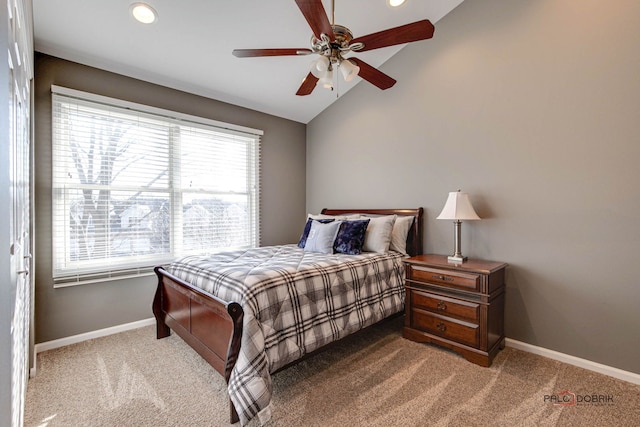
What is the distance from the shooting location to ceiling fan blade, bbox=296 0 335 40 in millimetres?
1588

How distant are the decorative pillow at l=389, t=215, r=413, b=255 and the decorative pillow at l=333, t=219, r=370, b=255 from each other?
0.34 m

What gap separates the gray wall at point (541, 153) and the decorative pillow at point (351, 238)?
0.70m

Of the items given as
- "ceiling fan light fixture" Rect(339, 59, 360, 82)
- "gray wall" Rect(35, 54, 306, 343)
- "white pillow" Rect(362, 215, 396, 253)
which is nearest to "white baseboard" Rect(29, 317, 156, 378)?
"gray wall" Rect(35, 54, 306, 343)

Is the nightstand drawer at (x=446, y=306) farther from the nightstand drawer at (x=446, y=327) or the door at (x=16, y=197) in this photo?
the door at (x=16, y=197)

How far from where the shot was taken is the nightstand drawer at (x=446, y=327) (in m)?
2.36

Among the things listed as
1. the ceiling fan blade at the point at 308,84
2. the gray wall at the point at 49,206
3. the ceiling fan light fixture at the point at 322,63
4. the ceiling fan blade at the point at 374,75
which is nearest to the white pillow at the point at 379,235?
the ceiling fan blade at the point at 374,75

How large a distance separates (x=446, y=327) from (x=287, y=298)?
57.6 inches

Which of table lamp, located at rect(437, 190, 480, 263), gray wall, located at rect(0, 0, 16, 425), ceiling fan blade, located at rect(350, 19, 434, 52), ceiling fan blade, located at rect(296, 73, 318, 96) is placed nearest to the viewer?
gray wall, located at rect(0, 0, 16, 425)

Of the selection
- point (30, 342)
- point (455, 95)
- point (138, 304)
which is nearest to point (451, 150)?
point (455, 95)

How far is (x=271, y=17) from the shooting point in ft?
Answer: 8.68

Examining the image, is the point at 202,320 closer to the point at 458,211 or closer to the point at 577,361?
the point at 458,211

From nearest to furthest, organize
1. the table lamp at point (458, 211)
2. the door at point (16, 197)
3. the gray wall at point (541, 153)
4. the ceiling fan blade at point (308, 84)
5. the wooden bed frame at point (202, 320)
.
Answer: the door at point (16, 197) → the wooden bed frame at point (202, 320) → the gray wall at point (541, 153) → the ceiling fan blade at point (308, 84) → the table lamp at point (458, 211)

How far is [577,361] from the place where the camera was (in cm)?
230

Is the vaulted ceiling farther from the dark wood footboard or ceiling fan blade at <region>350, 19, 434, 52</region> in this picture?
the dark wood footboard
